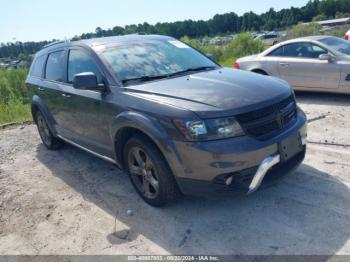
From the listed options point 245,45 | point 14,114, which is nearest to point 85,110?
point 14,114

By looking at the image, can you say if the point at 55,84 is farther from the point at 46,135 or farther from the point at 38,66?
the point at 46,135

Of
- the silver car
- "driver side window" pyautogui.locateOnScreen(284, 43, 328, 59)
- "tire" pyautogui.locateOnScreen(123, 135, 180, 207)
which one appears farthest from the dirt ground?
"driver side window" pyautogui.locateOnScreen(284, 43, 328, 59)

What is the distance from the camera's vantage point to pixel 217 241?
328 cm

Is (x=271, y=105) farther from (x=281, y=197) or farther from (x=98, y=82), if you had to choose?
(x=98, y=82)

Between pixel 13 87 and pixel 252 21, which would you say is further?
pixel 252 21

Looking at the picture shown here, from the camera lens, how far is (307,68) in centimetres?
783

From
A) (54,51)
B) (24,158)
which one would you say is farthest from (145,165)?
(24,158)

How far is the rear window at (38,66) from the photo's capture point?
19.9ft

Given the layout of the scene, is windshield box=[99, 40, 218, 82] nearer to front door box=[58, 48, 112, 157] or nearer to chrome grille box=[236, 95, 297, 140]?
front door box=[58, 48, 112, 157]

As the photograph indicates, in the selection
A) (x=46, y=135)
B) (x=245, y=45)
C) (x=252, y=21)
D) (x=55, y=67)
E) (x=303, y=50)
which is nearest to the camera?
(x=55, y=67)

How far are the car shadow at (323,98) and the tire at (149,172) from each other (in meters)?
4.94

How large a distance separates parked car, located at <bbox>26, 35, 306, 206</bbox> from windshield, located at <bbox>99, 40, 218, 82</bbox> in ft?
0.04

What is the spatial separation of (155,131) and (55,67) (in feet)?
9.11

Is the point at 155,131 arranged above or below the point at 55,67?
below
